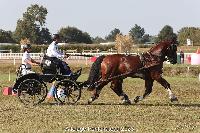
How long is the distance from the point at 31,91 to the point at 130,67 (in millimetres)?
3067

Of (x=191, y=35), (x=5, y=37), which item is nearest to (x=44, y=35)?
(x=5, y=37)

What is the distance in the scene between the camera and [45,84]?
17.2 meters

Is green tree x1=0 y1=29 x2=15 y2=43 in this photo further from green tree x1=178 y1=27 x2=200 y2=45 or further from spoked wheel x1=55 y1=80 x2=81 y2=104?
spoked wheel x1=55 y1=80 x2=81 y2=104

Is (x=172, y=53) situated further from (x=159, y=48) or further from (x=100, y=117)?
(x=100, y=117)

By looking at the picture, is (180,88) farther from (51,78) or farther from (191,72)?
(191,72)

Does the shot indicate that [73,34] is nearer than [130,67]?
No

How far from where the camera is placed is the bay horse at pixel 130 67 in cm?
1741

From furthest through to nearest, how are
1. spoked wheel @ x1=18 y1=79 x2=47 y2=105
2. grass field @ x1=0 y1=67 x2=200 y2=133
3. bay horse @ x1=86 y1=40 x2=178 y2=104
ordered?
bay horse @ x1=86 y1=40 x2=178 y2=104
spoked wheel @ x1=18 y1=79 x2=47 y2=105
grass field @ x1=0 y1=67 x2=200 y2=133

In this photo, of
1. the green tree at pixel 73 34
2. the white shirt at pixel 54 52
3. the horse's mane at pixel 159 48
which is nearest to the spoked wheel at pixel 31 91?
the white shirt at pixel 54 52

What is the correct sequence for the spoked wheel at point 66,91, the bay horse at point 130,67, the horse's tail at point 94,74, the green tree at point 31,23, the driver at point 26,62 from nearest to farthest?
the spoked wheel at point 66,91 < the bay horse at point 130,67 < the horse's tail at point 94,74 < the driver at point 26,62 < the green tree at point 31,23

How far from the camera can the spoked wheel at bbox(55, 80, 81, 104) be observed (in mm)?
17297

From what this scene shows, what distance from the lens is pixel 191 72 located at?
4122cm

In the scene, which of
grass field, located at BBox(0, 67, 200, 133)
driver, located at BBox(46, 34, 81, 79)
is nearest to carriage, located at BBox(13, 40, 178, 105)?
driver, located at BBox(46, 34, 81, 79)

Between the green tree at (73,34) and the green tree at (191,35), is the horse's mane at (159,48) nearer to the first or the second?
the green tree at (191,35)
